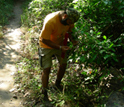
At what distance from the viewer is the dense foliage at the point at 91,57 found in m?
2.35

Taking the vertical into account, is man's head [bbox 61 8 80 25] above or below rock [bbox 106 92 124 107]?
above

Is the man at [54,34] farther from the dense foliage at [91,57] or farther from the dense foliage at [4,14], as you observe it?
the dense foliage at [4,14]

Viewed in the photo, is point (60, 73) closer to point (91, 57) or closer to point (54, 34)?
point (54, 34)

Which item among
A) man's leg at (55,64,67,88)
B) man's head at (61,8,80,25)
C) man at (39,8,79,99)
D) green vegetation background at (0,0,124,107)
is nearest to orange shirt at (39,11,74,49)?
man at (39,8,79,99)

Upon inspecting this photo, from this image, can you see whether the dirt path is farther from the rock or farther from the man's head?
the man's head

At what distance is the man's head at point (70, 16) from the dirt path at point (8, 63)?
79.9 inches

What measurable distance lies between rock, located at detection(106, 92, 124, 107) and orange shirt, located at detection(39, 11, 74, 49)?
58.7 inches

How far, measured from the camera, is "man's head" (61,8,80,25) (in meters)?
2.50

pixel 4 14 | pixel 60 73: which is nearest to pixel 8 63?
pixel 60 73

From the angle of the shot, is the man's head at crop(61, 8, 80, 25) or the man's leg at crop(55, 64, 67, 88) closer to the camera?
the man's head at crop(61, 8, 80, 25)

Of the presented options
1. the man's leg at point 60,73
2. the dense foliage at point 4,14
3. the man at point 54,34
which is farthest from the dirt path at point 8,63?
the man's leg at point 60,73

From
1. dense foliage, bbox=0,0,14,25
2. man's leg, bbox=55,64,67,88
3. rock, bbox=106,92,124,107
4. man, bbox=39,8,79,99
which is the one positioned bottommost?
rock, bbox=106,92,124,107

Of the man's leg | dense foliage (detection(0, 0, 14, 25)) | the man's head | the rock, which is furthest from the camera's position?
dense foliage (detection(0, 0, 14, 25))

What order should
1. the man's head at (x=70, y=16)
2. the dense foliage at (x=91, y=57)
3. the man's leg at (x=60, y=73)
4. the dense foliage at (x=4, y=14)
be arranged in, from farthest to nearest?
the dense foliage at (x=4, y=14) < the man's leg at (x=60, y=73) < the man's head at (x=70, y=16) < the dense foliage at (x=91, y=57)
